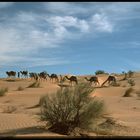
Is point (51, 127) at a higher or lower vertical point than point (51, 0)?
lower

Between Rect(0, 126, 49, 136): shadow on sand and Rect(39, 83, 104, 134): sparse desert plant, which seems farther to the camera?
Rect(39, 83, 104, 134): sparse desert plant

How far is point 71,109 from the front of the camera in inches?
583

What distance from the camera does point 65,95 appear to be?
15086mm

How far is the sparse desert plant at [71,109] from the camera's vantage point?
14555mm

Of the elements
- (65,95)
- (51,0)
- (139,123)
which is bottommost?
(139,123)

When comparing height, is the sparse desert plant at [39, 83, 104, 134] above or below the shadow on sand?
above

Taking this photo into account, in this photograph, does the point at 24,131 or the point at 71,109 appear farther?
the point at 71,109

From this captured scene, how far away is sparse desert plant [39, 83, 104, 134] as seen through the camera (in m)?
14.6

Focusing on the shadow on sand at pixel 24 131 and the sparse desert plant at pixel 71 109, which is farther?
the sparse desert plant at pixel 71 109

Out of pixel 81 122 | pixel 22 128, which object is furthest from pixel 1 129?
pixel 81 122

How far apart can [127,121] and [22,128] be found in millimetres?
5733

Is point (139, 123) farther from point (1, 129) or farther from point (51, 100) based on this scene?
point (1, 129)

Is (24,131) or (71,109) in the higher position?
(71,109)

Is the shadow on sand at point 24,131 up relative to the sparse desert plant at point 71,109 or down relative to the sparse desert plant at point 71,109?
down
